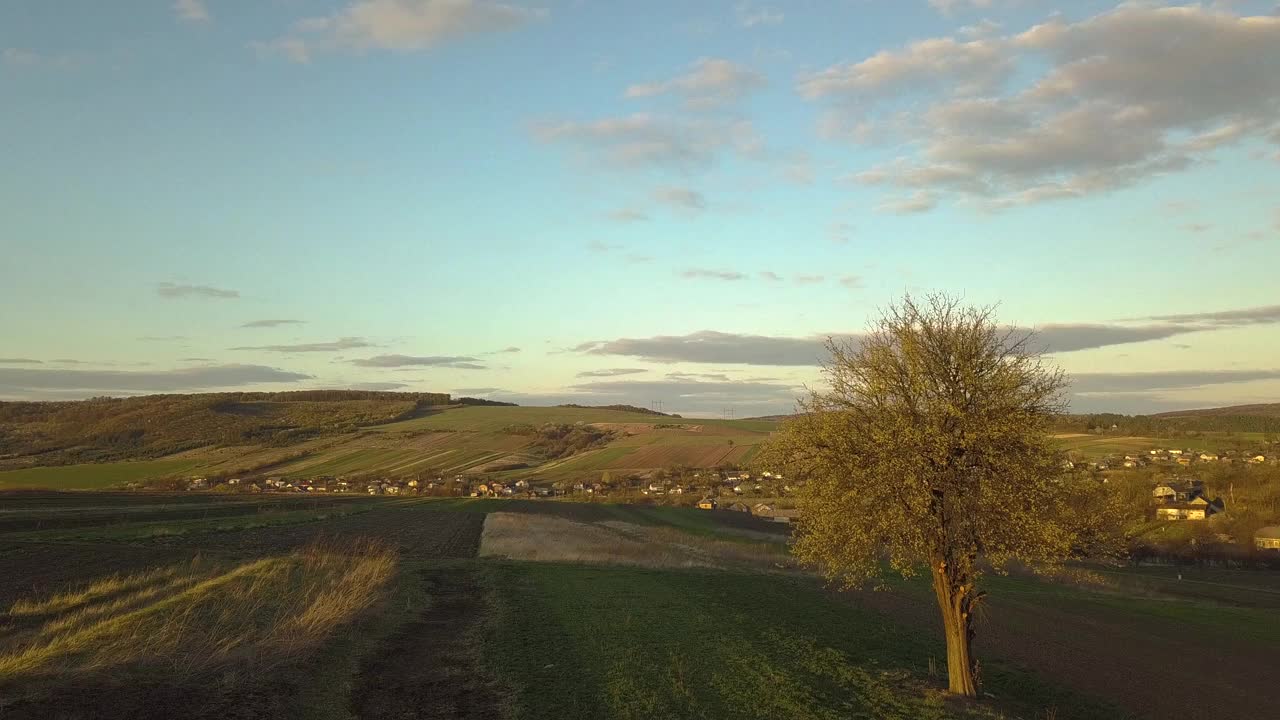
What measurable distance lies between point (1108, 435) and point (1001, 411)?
532 ft

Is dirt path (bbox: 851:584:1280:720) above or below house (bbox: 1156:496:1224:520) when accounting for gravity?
above

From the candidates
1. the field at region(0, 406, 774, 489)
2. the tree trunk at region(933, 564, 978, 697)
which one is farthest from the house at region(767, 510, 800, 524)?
the tree trunk at region(933, 564, 978, 697)

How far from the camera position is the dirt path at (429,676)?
55.9 feet

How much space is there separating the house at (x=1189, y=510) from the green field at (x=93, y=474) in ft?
482

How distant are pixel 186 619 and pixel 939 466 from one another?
70.3 feet

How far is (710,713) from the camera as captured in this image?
57.4 feet

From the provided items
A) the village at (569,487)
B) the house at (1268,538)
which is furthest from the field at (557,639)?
the village at (569,487)

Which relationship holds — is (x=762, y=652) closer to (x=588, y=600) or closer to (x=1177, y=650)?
(x=588, y=600)

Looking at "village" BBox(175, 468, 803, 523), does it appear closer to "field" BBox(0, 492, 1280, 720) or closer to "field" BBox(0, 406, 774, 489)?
"field" BBox(0, 406, 774, 489)

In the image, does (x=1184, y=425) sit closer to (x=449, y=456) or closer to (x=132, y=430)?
(x=449, y=456)

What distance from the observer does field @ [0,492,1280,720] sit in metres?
17.2

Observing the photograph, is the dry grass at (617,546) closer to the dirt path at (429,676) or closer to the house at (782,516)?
the house at (782,516)

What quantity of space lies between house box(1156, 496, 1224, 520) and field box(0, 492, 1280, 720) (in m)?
28.3

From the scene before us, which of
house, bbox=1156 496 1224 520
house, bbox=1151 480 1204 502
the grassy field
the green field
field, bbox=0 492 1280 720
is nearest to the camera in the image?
field, bbox=0 492 1280 720
